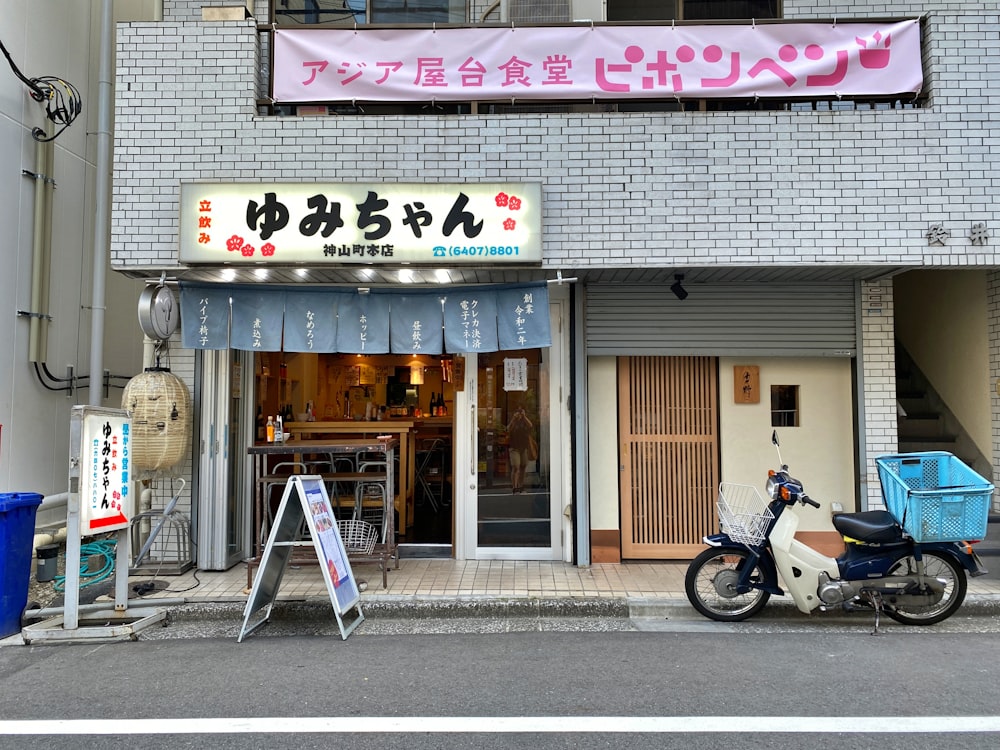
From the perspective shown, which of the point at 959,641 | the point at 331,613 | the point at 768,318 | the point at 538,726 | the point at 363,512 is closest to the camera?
the point at 538,726

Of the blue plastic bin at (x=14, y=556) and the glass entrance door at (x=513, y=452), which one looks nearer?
the blue plastic bin at (x=14, y=556)

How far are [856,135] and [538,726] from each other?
673 centimetres

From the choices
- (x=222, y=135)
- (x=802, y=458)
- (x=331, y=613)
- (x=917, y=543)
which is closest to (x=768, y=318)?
(x=802, y=458)

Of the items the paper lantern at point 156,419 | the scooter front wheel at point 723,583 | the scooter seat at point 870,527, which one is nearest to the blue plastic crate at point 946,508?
the scooter seat at point 870,527

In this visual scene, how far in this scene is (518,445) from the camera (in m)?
8.31

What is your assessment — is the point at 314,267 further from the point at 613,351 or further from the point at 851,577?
the point at 851,577

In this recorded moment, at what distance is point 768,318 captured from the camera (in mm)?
7895

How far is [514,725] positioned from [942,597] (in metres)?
4.38

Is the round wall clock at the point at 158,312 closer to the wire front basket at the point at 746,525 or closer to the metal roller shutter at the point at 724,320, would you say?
the metal roller shutter at the point at 724,320

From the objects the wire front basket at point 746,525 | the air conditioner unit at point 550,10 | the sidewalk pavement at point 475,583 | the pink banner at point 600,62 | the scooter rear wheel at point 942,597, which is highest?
the air conditioner unit at point 550,10

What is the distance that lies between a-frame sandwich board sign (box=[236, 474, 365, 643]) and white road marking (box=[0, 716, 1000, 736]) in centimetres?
160

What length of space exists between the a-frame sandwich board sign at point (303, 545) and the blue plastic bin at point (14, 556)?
2.07m

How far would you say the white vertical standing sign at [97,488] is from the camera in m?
5.65

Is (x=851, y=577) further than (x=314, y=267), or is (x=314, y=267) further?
(x=314, y=267)
